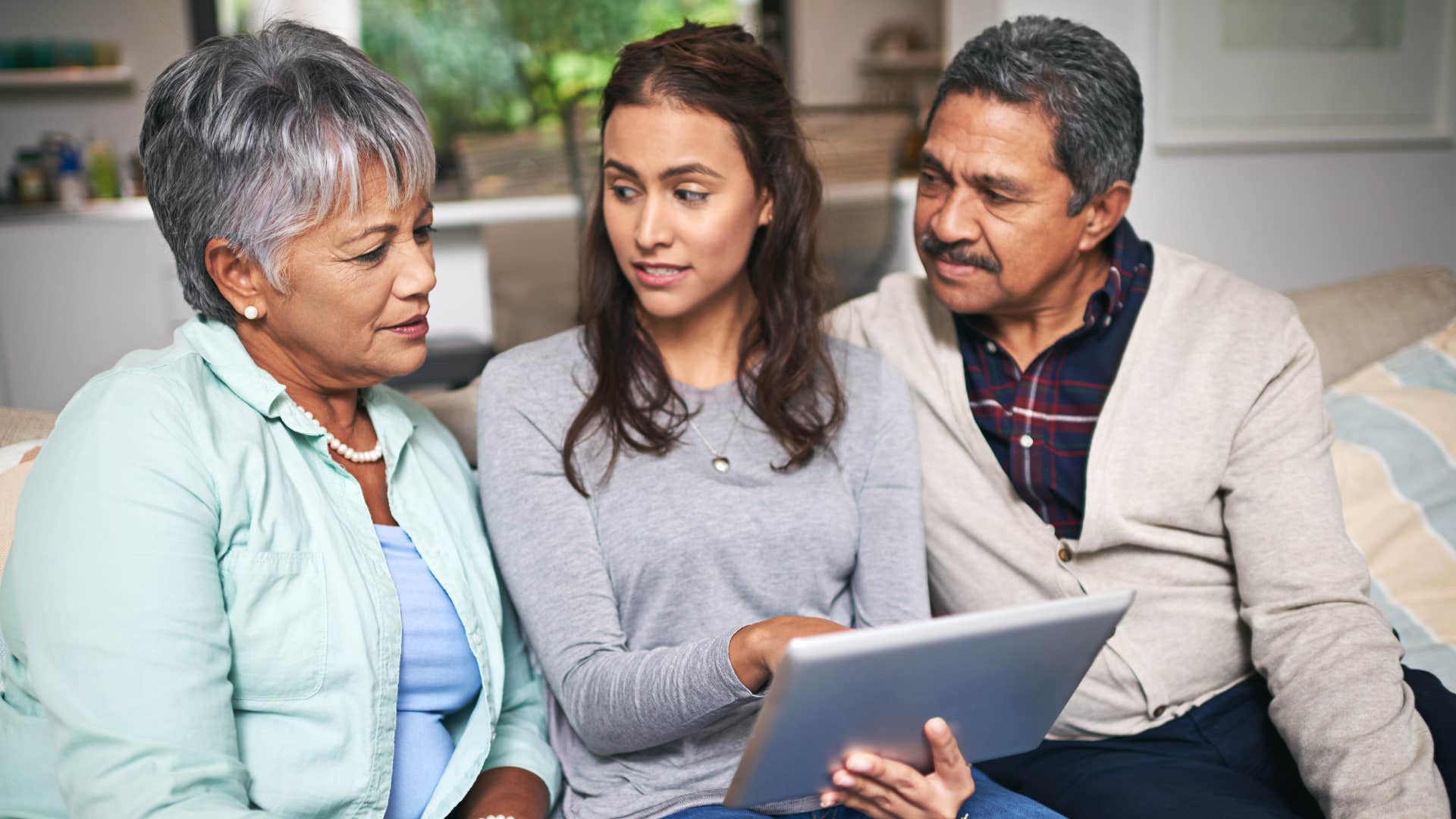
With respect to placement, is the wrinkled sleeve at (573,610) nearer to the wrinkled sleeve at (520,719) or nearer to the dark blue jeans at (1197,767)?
the wrinkled sleeve at (520,719)

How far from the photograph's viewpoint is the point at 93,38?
16.7 ft

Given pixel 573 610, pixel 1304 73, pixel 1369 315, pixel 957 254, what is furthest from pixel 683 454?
pixel 1304 73

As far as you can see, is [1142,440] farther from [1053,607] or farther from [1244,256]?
[1244,256]

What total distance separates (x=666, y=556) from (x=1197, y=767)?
0.71 metres

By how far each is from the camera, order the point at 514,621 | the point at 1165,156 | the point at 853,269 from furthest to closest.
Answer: the point at 853,269
the point at 1165,156
the point at 514,621

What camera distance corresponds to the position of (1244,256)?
297 cm

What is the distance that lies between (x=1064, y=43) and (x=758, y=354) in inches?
22.1

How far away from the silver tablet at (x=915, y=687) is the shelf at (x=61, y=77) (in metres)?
5.08

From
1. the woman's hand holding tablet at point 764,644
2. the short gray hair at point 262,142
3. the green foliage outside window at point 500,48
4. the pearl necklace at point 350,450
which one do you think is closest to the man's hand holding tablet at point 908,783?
the woman's hand holding tablet at point 764,644

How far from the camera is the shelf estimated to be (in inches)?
191

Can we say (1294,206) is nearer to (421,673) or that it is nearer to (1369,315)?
(1369,315)

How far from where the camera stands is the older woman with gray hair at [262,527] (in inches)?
36.8

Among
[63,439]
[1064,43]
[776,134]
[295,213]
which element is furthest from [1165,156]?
[63,439]

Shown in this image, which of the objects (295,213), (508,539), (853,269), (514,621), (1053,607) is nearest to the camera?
(1053,607)
